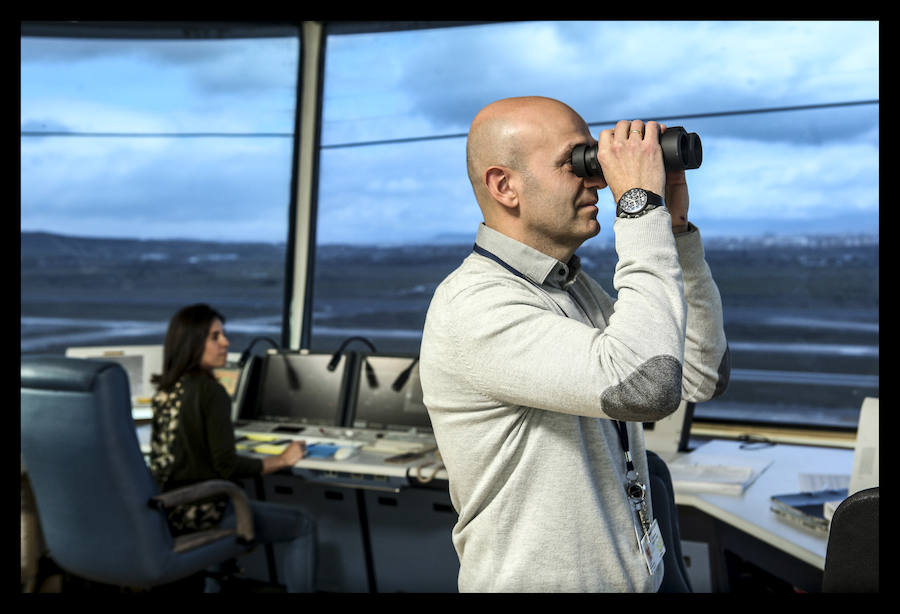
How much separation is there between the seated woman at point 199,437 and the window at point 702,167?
1.08m

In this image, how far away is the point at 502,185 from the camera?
109cm

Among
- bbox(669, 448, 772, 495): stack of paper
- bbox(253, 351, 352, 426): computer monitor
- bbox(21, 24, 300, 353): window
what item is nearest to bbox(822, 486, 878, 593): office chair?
bbox(669, 448, 772, 495): stack of paper

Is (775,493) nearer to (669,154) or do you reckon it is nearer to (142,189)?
(669,154)

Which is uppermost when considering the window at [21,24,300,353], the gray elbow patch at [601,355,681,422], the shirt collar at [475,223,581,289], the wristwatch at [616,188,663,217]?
the window at [21,24,300,353]

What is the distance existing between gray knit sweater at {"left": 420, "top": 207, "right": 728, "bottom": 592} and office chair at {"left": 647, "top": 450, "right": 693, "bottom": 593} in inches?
7.6

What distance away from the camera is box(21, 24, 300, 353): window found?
15.5m

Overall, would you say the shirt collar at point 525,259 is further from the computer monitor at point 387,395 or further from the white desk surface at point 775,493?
the computer monitor at point 387,395

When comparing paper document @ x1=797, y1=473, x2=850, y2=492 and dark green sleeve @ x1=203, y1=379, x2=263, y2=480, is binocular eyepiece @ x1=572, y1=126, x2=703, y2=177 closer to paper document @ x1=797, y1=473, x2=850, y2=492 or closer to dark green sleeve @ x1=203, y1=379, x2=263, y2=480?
paper document @ x1=797, y1=473, x2=850, y2=492

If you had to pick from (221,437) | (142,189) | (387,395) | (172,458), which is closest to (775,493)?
(387,395)

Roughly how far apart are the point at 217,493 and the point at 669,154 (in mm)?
2015

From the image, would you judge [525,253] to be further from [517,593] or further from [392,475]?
[392,475]

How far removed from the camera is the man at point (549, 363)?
3.05 feet

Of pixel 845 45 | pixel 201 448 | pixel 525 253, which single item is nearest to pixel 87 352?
pixel 201 448

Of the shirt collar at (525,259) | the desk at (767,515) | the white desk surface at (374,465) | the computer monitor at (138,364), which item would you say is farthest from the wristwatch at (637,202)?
the computer monitor at (138,364)
